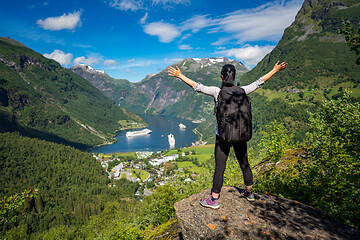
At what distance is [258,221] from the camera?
3.66 metres

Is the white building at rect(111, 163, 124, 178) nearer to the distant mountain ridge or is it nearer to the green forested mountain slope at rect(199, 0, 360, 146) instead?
the green forested mountain slope at rect(199, 0, 360, 146)

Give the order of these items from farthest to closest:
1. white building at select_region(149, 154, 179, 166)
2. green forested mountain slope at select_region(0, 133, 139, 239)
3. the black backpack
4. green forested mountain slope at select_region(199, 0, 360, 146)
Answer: green forested mountain slope at select_region(199, 0, 360, 146)
white building at select_region(149, 154, 179, 166)
green forested mountain slope at select_region(0, 133, 139, 239)
the black backpack

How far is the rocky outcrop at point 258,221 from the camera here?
10.6ft

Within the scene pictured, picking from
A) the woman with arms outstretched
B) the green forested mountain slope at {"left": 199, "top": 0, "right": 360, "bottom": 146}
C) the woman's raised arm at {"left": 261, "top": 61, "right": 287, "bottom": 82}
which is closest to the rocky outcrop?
the woman with arms outstretched

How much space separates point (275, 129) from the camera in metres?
14.3

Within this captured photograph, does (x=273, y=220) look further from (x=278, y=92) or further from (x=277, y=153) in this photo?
(x=278, y=92)

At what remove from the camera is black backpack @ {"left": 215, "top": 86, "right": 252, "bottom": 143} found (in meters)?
3.51

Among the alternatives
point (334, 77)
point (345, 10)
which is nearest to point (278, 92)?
point (334, 77)

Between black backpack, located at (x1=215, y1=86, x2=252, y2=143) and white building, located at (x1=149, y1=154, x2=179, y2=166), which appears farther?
white building, located at (x1=149, y1=154, x2=179, y2=166)

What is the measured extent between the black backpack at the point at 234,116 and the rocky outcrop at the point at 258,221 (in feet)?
5.98

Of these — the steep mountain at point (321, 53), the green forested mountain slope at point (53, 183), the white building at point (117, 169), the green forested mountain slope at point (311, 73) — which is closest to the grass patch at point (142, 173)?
the white building at point (117, 169)

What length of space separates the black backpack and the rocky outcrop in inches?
71.8

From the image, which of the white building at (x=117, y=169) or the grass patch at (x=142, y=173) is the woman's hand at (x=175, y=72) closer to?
the grass patch at (x=142, y=173)

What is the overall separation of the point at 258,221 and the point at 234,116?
2.38m
